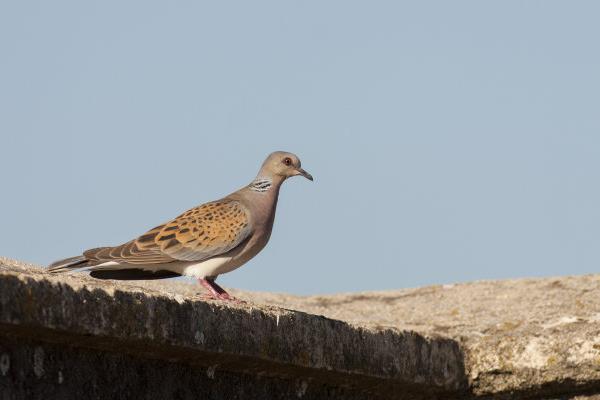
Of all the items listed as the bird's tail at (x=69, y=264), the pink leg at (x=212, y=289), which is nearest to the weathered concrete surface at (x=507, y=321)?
the pink leg at (x=212, y=289)

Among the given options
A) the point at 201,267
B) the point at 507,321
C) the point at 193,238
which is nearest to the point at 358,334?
the point at 201,267

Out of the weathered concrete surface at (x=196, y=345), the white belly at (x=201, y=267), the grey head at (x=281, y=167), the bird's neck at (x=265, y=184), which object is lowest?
the weathered concrete surface at (x=196, y=345)

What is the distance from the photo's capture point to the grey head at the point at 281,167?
7.49m

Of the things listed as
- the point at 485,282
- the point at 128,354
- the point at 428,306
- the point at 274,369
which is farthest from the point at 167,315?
the point at 485,282

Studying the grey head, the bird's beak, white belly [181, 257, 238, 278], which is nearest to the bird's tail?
white belly [181, 257, 238, 278]

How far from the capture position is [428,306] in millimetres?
8180

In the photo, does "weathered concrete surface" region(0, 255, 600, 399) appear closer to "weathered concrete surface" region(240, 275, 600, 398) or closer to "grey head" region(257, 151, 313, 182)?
"weathered concrete surface" region(240, 275, 600, 398)

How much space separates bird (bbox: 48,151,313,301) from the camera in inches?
258

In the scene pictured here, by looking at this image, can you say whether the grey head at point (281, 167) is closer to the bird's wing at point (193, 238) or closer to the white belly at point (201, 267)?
the bird's wing at point (193, 238)

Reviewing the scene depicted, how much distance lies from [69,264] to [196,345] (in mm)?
1585

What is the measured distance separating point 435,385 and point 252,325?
1.50 m

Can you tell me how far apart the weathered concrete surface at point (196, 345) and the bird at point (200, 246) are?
66 centimetres

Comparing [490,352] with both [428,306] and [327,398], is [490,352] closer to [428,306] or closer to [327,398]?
[327,398]

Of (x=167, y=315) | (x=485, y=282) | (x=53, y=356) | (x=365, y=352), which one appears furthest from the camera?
(x=485, y=282)
